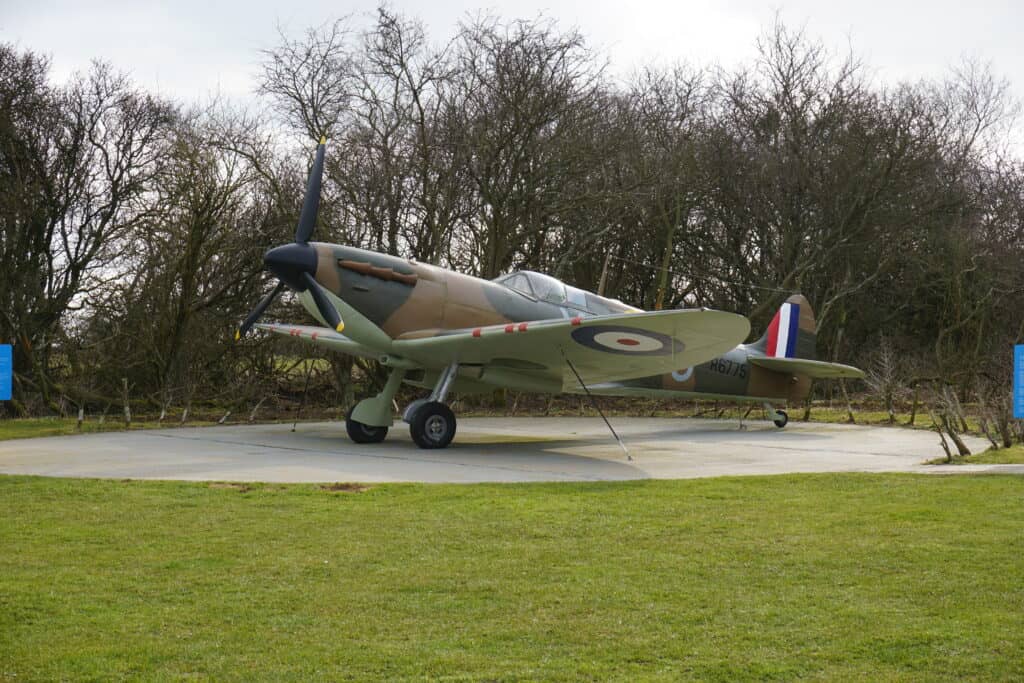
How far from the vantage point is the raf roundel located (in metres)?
11.2

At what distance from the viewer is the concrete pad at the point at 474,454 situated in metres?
9.66

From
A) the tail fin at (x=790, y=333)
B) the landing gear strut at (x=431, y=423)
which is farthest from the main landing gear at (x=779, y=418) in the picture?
the landing gear strut at (x=431, y=423)

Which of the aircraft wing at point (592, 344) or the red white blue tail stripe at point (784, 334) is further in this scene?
the red white blue tail stripe at point (784, 334)

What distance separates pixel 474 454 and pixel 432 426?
2.69ft

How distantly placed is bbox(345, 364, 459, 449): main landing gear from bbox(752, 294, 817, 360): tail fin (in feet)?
23.9

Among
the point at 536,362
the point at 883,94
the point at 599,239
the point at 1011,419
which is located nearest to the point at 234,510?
the point at 536,362

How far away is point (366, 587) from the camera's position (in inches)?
198

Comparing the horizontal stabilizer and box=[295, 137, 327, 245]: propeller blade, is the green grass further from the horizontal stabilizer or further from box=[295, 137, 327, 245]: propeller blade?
the horizontal stabilizer

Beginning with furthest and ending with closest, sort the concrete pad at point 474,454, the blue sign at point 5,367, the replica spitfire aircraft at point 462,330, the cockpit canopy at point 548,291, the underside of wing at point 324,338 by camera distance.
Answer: the underside of wing at point 324,338 < the cockpit canopy at point 548,291 < the replica spitfire aircraft at point 462,330 < the concrete pad at point 474,454 < the blue sign at point 5,367

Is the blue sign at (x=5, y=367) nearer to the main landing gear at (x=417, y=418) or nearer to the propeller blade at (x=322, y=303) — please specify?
the propeller blade at (x=322, y=303)

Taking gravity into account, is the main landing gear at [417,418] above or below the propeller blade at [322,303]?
below

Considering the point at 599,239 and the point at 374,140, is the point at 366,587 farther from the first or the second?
the point at 599,239

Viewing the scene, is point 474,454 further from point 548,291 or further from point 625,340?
point 548,291

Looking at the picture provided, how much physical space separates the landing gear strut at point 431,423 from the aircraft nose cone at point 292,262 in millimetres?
2175
